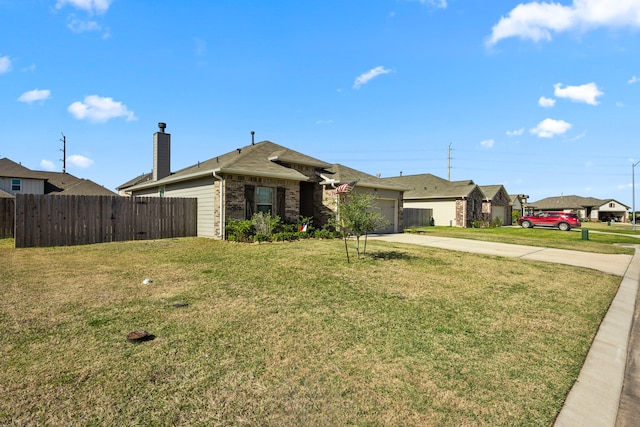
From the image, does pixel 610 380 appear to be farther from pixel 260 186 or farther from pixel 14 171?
pixel 14 171

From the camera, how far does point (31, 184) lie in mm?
28078

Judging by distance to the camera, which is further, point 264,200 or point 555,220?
point 555,220

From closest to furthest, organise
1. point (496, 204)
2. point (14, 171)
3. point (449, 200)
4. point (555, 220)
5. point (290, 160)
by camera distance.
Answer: point (290, 160) → point (14, 171) → point (555, 220) → point (449, 200) → point (496, 204)

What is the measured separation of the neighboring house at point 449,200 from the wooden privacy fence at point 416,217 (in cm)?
126

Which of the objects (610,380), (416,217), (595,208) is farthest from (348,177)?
(595,208)

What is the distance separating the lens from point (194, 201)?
14641mm

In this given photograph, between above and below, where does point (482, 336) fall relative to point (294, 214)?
below

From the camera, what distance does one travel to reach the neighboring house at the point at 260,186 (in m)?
13.1

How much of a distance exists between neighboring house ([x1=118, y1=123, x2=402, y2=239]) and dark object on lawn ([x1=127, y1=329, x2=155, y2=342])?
737cm

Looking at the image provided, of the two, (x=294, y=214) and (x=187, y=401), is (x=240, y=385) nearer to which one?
(x=187, y=401)

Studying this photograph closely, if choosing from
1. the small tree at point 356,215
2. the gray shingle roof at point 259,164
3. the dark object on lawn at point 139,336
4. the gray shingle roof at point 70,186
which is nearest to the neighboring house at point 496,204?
the gray shingle roof at point 259,164

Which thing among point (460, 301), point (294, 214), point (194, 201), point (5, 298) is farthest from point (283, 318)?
point (194, 201)

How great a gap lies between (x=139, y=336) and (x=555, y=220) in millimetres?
33329

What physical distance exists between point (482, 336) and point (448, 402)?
1640 mm
